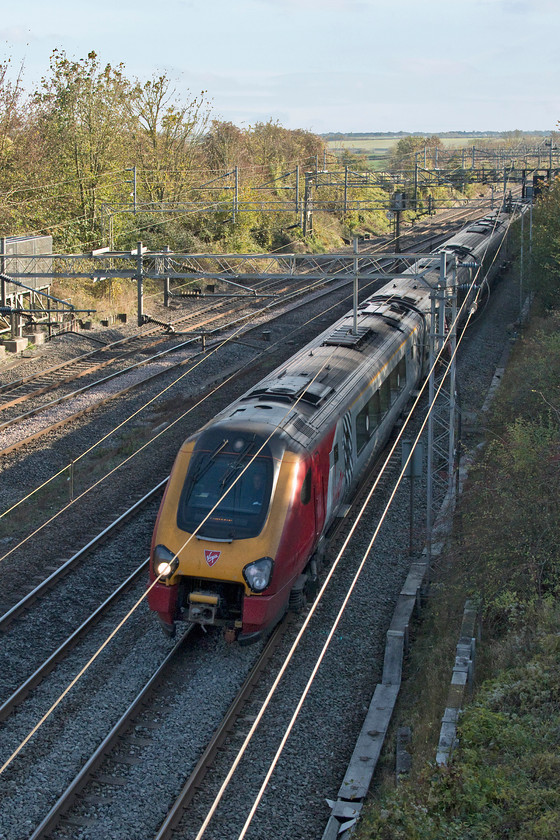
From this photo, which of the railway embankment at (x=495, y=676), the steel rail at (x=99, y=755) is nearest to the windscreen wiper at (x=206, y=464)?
the steel rail at (x=99, y=755)

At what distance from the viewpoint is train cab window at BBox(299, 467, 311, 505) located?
448 inches

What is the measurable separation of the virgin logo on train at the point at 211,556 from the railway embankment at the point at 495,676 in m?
2.81

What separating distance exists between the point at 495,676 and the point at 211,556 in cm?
358

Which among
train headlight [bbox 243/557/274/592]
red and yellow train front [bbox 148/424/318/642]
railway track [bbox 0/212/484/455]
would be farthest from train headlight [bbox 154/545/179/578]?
railway track [bbox 0/212/484/455]

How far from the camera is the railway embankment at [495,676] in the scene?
7184mm

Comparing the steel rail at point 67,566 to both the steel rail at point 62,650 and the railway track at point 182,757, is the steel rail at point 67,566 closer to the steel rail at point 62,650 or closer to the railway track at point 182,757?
the steel rail at point 62,650

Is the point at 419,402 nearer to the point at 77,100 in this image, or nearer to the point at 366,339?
the point at 366,339

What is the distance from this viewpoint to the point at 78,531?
48.4 feet

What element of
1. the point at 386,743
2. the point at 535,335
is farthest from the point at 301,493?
the point at 535,335

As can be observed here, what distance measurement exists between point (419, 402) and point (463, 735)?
13777 millimetres

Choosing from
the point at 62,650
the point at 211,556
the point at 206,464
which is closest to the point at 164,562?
the point at 211,556

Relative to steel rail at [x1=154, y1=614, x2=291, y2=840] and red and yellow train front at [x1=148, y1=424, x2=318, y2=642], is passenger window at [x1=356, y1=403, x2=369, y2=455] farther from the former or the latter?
steel rail at [x1=154, y1=614, x2=291, y2=840]

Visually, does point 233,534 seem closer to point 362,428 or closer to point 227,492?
point 227,492

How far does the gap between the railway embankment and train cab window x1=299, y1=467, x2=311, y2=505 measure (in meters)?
2.47
